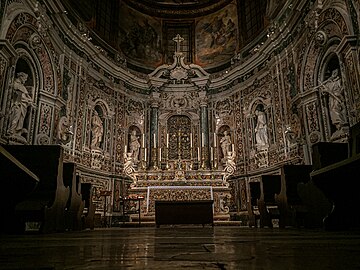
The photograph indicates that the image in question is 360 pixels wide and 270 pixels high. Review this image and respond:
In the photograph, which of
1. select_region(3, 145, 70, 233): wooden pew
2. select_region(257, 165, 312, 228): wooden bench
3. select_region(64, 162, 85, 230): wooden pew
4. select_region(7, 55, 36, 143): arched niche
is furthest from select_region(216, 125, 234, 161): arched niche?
select_region(3, 145, 70, 233): wooden pew

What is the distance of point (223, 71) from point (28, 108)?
8.46m

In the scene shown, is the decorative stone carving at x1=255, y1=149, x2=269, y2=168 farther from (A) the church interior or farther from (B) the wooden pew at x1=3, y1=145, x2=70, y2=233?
(B) the wooden pew at x1=3, y1=145, x2=70, y2=233

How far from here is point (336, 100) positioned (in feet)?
27.1

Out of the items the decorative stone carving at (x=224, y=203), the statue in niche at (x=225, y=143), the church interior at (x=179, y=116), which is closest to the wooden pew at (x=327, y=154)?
the church interior at (x=179, y=116)

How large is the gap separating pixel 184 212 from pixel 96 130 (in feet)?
19.0

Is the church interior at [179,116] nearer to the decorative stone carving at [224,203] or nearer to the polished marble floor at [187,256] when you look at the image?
the decorative stone carving at [224,203]

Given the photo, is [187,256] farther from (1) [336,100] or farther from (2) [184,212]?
(1) [336,100]

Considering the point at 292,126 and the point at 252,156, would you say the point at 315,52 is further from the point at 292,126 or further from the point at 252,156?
the point at 252,156

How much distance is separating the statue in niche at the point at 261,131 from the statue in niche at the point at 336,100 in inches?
132

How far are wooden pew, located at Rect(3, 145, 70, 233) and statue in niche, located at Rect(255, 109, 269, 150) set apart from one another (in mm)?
8565

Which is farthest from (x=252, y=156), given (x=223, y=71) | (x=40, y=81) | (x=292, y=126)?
(x=40, y=81)

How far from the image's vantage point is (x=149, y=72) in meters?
15.1

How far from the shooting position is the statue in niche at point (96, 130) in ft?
38.8

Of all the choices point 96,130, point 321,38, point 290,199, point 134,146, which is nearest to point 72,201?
point 290,199
